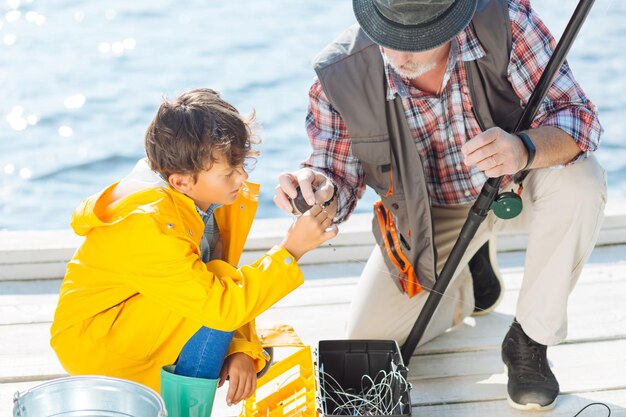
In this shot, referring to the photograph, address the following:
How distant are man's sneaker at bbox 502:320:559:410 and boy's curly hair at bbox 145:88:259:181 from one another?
746 mm

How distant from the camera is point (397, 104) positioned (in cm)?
220

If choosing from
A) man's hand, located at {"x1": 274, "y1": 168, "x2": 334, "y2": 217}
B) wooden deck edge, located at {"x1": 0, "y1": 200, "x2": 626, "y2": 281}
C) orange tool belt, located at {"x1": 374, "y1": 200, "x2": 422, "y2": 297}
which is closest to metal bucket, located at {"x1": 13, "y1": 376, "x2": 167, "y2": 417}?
man's hand, located at {"x1": 274, "y1": 168, "x2": 334, "y2": 217}

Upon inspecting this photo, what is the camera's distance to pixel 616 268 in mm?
2801

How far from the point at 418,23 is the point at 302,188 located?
42 cm

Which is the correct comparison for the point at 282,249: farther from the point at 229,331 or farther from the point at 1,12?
the point at 1,12

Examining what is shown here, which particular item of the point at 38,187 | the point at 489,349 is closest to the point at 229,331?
the point at 489,349

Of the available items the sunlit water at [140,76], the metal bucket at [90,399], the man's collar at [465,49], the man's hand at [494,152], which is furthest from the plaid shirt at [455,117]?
the sunlit water at [140,76]

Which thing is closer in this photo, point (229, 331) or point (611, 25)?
point (229, 331)

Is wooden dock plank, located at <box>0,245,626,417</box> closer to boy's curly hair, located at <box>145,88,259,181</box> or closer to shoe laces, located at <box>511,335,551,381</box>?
shoe laces, located at <box>511,335,551,381</box>

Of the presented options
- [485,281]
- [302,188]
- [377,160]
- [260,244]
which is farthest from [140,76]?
[302,188]

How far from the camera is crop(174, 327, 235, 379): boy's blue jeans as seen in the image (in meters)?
1.97

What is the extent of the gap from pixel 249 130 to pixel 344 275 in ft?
2.97

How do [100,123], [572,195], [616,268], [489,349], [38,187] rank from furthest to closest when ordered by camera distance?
[100,123], [38,187], [616,268], [489,349], [572,195]

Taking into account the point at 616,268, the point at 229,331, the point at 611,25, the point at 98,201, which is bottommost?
the point at 611,25
